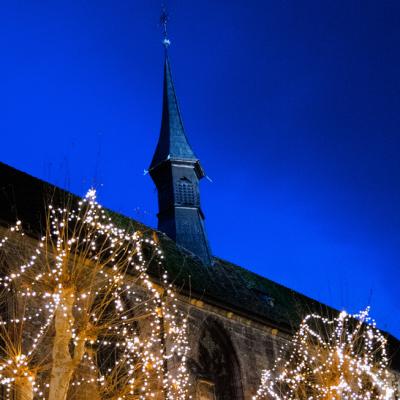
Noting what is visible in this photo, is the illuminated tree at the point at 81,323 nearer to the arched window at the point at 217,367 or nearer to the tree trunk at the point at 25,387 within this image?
the tree trunk at the point at 25,387

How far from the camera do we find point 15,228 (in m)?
13.0

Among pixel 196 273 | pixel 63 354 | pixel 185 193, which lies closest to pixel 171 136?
pixel 185 193

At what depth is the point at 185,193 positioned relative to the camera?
23.5 m

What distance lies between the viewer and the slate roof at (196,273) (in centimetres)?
1485

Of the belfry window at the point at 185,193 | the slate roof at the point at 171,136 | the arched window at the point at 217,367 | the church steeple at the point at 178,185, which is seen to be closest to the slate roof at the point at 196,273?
the church steeple at the point at 178,185

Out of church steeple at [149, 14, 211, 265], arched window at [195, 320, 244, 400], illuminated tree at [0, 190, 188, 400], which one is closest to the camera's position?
illuminated tree at [0, 190, 188, 400]

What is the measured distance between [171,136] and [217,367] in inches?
462

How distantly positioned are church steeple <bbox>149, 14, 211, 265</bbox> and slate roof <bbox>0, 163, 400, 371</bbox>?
722 mm

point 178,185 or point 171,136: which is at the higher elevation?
point 171,136

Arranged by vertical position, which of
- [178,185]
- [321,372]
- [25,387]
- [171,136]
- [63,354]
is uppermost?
[171,136]

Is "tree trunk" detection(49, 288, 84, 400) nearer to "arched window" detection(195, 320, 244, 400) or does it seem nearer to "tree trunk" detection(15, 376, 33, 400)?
"tree trunk" detection(15, 376, 33, 400)

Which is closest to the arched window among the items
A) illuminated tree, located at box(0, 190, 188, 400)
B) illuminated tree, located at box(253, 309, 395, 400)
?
illuminated tree, located at box(253, 309, 395, 400)

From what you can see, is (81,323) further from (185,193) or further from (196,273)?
(185,193)

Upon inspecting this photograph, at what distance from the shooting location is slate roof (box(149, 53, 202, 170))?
24844 mm
